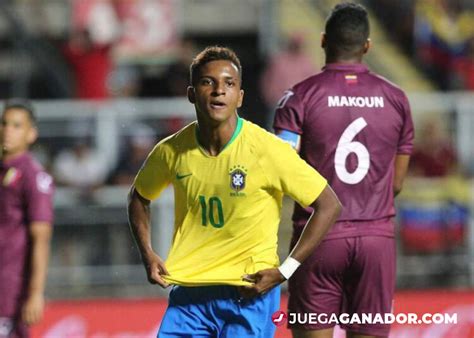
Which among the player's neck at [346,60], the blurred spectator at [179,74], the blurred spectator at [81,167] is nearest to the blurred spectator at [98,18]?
the blurred spectator at [179,74]

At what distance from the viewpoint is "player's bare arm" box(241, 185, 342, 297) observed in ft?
22.0

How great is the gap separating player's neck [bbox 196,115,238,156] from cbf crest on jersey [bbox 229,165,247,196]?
14 cm

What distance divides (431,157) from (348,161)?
22.2 ft

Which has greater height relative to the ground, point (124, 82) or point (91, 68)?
point (91, 68)

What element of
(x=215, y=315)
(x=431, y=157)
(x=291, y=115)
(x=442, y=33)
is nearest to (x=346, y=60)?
(x=291, y=115)

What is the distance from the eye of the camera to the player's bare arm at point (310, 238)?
6.72 metres

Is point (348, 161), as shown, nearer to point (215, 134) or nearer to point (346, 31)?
point (346, 31)

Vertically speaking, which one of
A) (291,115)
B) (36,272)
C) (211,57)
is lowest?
(36,272)

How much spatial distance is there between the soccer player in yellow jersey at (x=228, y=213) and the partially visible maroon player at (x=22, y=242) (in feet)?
6.61

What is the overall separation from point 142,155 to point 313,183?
7383 mm

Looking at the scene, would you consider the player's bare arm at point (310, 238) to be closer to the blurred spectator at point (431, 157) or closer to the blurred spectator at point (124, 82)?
the blurred spectator at point (431, 157)

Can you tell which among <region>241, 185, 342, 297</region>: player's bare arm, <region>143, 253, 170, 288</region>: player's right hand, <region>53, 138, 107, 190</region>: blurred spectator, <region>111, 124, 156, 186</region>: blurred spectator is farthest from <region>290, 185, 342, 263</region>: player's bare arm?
<region>53, 138, 107, 190</region>: blurred spectator

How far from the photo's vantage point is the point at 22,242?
29.1 ft

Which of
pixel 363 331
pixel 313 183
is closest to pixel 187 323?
pixel 313 183
